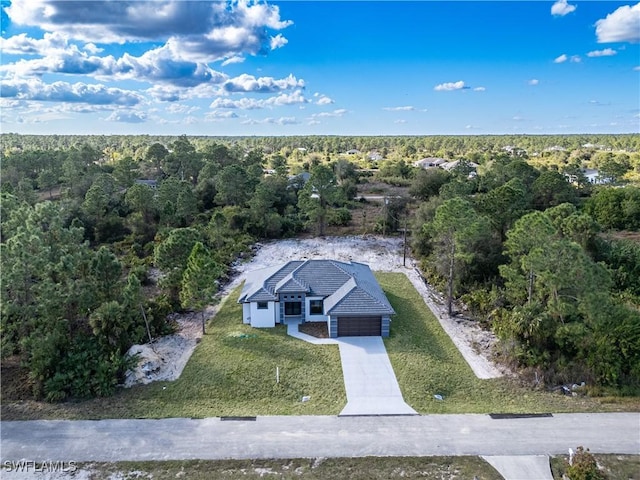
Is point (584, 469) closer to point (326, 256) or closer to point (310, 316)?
point (310, 316)

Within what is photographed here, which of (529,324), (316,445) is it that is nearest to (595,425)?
(529,324)

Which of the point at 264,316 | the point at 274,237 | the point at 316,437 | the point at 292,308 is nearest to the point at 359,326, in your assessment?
the point at 292,308

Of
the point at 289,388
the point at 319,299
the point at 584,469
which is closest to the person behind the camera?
the point at 584,469

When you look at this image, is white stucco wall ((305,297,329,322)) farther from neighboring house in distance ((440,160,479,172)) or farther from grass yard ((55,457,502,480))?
neighboring house in distance ((440,160,479,172))

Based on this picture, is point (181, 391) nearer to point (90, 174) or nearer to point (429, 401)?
point (429, 401)

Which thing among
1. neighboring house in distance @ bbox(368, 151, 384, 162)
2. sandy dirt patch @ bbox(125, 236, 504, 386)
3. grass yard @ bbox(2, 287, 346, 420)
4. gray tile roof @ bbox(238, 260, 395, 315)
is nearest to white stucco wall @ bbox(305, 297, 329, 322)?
gray tile roof @ bbox(238, 260, 395, 315)

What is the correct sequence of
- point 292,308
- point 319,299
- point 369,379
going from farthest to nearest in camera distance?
point 292,308 → point 319,299 → point 369,379
